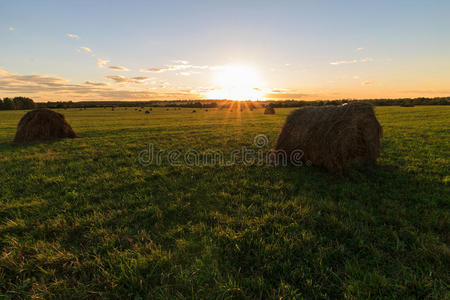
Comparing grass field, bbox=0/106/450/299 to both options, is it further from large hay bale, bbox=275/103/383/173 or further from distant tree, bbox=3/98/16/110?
distant tree, bbox=3/98/16/110

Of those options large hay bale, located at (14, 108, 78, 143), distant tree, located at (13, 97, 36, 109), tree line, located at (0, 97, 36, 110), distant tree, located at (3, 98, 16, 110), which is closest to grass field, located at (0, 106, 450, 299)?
large hay bale, located at (14, 108, 78, 143)

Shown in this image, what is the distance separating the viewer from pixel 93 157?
28.6 ft

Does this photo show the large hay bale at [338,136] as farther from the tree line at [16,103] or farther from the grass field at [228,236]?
the tree line at [16,103]

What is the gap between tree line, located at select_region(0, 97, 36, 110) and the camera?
75.1 m

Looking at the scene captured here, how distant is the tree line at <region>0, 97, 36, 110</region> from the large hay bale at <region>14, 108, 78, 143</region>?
9866cm

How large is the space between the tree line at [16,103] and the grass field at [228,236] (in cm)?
10985

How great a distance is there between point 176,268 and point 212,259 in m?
0.53

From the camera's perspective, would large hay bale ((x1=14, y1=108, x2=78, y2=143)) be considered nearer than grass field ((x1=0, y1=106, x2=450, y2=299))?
No

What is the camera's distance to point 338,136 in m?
6.05

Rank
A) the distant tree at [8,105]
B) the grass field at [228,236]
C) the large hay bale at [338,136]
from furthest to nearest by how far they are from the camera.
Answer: the distant tree at [8,105] → the large hay bale at [338,136] → the grass field at [228,236]

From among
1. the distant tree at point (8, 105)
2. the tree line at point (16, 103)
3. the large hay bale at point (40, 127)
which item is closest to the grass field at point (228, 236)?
the large hay bale at point (40, 127)

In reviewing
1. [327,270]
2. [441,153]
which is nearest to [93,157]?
[327,270]

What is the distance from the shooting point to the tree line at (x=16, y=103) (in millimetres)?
75100

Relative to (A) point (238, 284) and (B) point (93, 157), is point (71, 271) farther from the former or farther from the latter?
(B) point (93, 157)
